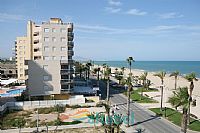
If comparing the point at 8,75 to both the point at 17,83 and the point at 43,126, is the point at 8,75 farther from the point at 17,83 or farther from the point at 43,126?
the point at 43,126

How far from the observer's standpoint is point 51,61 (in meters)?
71.9

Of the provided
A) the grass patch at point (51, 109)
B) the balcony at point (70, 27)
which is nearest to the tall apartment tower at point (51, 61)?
the balcony at point (70, 27)

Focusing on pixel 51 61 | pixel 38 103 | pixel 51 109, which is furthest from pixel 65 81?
pixel 51 109

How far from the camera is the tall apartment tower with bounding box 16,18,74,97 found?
70.4 metres

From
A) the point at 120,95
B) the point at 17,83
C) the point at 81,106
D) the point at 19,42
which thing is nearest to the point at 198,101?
the point at 120,95

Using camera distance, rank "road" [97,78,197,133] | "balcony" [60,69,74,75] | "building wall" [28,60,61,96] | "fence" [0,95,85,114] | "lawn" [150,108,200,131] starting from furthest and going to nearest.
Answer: "balcony" [60,69,74,75], "building wall" [28,60,61,96], "fence" [0,95,85,114], "lawn" [150,108,200,131], "road" [97,78,197,133]

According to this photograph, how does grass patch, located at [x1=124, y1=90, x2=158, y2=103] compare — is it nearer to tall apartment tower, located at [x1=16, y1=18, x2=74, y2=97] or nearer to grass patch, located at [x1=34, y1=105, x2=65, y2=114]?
tall apartment tower, located at [x1=16, y1=18, x2=74, y2=97]

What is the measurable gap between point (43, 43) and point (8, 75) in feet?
195

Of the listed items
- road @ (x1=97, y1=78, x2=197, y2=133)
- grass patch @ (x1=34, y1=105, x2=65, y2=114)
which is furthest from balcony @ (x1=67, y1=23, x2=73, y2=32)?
road @ (x1=97, y1=78, x2=197, y2=133)

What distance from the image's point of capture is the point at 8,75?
126 metres

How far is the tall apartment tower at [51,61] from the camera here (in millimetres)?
70438

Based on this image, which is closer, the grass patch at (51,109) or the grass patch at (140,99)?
the grass patch at (51,109)

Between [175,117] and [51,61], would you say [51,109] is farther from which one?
[175,117]

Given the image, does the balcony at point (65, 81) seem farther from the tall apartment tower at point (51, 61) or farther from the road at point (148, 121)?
the road at point (148, 121)
